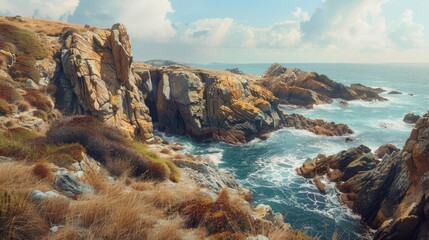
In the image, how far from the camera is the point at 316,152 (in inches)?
1848

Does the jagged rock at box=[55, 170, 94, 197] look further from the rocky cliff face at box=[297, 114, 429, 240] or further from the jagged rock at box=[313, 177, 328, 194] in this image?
the jagged rock at box=[313, 177, 328, 194]

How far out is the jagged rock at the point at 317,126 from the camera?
5841 cm

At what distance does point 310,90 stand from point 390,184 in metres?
72.7

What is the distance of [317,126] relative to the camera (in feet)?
199

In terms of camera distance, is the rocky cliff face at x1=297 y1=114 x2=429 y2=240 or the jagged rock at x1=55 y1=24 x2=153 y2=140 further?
the jagged rock at x1=55 y1=24 x2=153 y2=140

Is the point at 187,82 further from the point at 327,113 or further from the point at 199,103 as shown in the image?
the point at 327,113

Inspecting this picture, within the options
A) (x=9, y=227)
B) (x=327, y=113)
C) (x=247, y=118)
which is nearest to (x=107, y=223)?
(x=9, y=227)

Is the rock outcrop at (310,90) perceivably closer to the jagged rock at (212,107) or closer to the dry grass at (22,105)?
the jagged rock at (212,107)

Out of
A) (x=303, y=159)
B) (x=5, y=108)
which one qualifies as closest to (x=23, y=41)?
(x=5, y=108)

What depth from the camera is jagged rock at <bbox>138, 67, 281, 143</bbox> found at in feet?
182

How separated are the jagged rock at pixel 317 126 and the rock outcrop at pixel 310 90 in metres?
25.8

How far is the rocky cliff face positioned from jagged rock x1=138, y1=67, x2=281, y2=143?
1912cm

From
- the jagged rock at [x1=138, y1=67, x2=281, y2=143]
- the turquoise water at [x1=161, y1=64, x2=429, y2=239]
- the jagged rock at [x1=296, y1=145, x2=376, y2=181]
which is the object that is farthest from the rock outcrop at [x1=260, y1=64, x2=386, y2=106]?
the jagged rock at [x1=296, y1=145, x2=376, y2=181]

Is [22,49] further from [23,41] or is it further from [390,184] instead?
[390,184]
